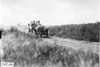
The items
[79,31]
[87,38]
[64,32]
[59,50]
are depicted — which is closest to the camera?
[59,50]

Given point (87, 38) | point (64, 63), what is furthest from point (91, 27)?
point (64, 63)

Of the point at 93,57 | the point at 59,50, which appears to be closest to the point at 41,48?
the point at 59,50

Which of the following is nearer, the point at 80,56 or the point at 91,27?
the point at 80,56

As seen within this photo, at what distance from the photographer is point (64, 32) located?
20297 mm

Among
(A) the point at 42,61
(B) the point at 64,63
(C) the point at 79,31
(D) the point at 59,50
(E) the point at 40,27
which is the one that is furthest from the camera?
(E) the point at 40,27

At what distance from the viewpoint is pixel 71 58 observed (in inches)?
247

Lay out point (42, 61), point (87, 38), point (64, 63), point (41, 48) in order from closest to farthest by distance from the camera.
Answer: point (64, 63) → point (42, 61) → point (41, 48) → point (87, 38)

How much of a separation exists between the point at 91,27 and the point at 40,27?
22.5ft

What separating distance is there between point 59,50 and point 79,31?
393 inches

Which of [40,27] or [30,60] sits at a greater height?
[40,27]

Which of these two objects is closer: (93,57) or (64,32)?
(93,57)

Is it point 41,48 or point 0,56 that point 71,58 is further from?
point 0,56

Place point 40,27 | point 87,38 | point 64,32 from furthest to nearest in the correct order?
point 64,32 → point 40,27 → point 87,38

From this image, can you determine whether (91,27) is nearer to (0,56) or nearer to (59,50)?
(59,50)
